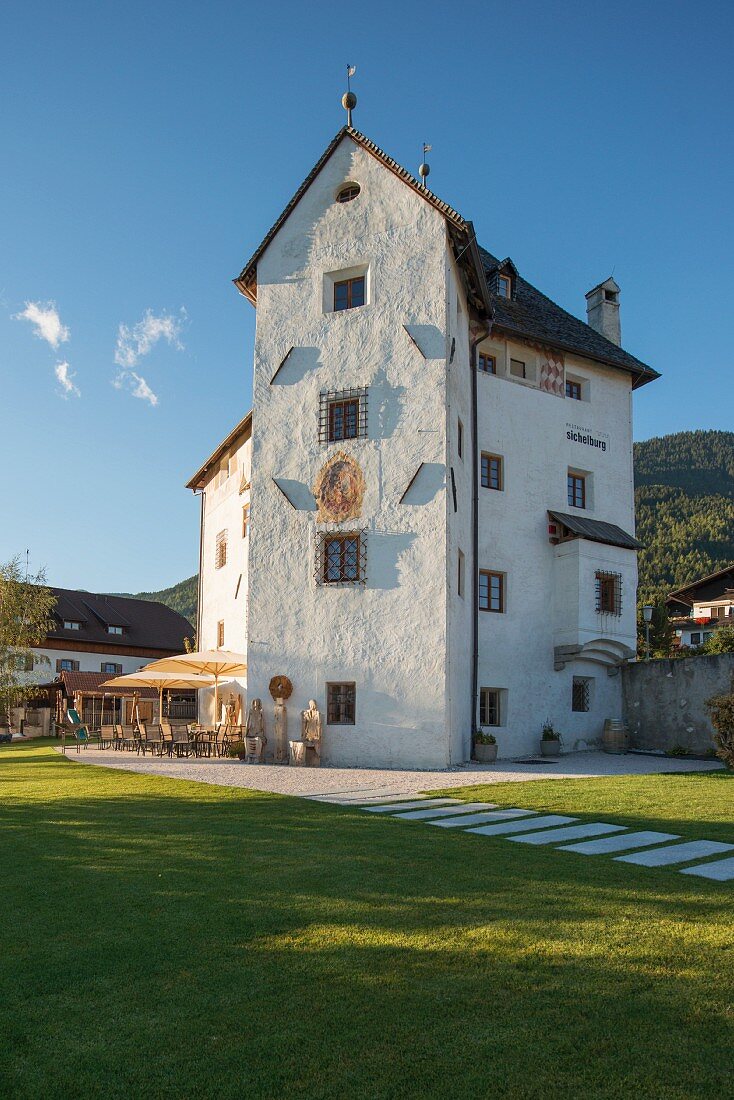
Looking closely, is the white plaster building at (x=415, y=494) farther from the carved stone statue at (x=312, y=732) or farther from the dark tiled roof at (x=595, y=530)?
the carved stone statue at (x=312, y=732)

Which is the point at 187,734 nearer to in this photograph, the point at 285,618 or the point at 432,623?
the point at 285,618

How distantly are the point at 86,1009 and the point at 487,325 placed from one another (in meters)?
22.2

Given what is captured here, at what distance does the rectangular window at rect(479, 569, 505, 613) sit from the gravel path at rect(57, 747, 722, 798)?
419 cm

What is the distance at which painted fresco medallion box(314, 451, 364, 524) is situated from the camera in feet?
68.5

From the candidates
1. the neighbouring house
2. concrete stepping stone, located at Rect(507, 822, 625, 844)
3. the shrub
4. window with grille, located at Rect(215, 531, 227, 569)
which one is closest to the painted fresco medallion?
the shrub

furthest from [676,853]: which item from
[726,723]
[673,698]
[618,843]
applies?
[673,698]

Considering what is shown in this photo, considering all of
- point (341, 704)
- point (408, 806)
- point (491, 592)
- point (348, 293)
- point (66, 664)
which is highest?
point (348, 293)

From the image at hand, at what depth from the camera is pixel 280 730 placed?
20625mm

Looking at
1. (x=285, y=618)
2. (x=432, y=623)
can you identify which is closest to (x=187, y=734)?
(x=285, y=618)

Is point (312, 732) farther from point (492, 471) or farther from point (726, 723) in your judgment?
point (492, 471)

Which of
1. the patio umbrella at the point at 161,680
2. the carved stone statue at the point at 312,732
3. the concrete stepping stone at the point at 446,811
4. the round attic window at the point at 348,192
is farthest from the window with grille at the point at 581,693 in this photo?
the round attic window at the point at 348,192

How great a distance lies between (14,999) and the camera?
4.65 m

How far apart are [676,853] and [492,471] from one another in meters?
17.2

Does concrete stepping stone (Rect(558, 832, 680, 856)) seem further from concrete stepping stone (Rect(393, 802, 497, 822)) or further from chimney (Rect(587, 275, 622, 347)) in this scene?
chimney (Rect(587, 275, 622, 347))
